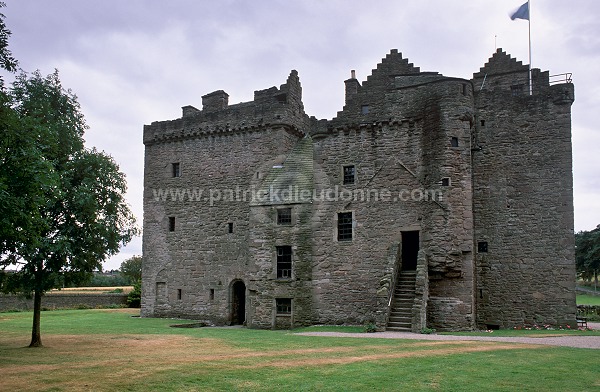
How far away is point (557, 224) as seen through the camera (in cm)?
2450

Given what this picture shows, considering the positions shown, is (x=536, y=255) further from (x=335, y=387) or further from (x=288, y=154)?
(x=335, y=387)

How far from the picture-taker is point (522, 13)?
27.5 meters

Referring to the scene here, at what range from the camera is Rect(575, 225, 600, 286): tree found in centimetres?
5194

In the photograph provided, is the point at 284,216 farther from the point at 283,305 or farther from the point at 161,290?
the point at 161,290

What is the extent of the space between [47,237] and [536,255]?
2012cm

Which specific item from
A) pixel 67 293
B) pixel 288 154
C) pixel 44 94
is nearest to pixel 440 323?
pixel 288 154

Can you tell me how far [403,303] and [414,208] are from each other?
424 centimetres

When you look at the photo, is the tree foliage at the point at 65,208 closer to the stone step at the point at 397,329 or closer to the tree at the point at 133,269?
the stone step at the point at 397,329

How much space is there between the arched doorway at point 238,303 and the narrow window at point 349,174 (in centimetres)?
834

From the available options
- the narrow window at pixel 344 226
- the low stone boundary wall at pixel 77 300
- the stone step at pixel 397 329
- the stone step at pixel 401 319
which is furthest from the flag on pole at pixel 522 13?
the low stone boundary wall at pixel 77 300

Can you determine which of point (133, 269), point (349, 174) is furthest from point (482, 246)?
point (133, 269)

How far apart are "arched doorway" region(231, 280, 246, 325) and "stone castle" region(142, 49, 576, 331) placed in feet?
0.61

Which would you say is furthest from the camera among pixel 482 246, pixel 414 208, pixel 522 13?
pixel 522 13

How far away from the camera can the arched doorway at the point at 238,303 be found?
29.2 metres
